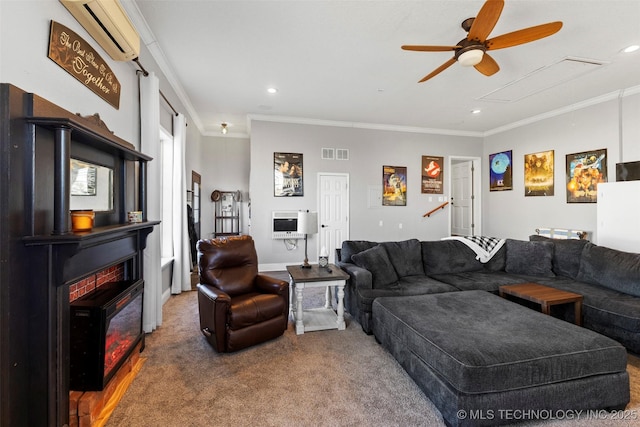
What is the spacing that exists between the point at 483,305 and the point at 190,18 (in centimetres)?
369

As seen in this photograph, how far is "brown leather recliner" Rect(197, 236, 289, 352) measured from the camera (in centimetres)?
249

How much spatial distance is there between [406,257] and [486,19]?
8.07ft

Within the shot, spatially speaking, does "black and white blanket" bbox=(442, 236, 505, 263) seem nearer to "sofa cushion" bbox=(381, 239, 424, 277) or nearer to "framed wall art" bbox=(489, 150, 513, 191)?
"sofa cushion" bbox=(381, 239, 424, 277)

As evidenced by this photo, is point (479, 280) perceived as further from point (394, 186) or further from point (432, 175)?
point (432, 175)

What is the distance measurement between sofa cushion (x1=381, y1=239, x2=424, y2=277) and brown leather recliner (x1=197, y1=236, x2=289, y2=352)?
1.38 m

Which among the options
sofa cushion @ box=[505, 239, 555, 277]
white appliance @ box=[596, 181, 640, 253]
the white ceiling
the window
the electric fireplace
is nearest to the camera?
the electric fireplace

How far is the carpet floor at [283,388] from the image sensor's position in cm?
176

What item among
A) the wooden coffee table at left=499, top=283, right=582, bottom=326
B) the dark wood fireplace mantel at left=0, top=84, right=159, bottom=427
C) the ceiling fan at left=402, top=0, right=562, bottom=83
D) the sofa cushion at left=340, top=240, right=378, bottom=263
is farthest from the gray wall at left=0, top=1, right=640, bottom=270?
the ceiling fan at left=402, top=0, right=562, bottom=83

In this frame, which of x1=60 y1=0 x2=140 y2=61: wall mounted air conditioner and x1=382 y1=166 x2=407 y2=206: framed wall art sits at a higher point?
x1=60 y1=0 x2=140 y2=61: wall mounted air conditioner

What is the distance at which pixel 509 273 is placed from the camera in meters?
3.72

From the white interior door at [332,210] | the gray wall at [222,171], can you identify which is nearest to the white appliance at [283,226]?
the white interior door at [332,210]

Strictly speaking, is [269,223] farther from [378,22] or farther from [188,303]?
[378,22]

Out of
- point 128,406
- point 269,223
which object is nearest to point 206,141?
point 269,223

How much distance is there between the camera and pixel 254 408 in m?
1.86
